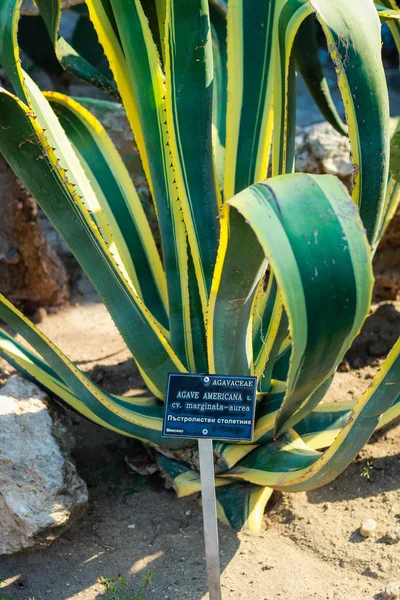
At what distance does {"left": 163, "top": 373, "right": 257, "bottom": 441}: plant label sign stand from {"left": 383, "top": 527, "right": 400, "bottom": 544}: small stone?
478 millimetres

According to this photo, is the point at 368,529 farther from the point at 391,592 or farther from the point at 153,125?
the point at 153,125

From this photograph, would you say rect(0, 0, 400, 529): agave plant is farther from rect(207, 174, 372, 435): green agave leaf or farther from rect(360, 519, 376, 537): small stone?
rect(360, 519, 376, 537): small stone

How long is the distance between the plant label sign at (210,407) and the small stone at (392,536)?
1.57 ft

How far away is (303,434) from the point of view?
66.0 inches

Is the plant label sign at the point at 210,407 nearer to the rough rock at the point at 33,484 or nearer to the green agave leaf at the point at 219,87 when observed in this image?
the rough rock at the point at 33,484

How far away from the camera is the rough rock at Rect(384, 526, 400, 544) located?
5.03ft

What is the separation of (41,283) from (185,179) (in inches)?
53.6

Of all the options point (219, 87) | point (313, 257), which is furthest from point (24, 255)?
point (313, 257)

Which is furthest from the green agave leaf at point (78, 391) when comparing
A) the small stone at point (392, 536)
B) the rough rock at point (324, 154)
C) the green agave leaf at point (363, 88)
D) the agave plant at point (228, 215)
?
the rough rock at point (324, 154)

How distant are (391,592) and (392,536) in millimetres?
181

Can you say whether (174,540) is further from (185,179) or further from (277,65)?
(277,65)

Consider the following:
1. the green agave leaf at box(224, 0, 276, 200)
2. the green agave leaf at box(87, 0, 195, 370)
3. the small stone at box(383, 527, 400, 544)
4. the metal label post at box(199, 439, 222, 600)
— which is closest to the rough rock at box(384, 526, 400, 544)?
the small stone at box(383, 527, 400, 544)

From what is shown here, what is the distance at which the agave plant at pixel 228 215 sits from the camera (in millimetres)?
934

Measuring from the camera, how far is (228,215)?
3.36 feet
